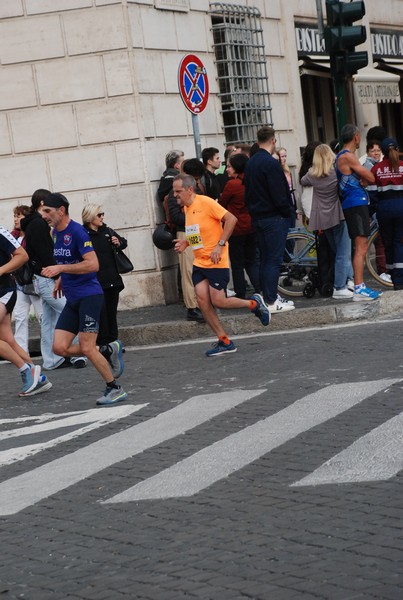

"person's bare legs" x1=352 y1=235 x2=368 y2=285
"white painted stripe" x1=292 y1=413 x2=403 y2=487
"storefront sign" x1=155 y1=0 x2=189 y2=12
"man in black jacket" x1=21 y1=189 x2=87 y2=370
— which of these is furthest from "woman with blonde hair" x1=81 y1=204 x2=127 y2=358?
"storefront sign" x1=155 y1=0 x2=189 y2=12

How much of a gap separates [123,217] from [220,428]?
330 inches

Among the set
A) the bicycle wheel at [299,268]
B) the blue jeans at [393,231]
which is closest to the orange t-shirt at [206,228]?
the blue jeans at [393,231]

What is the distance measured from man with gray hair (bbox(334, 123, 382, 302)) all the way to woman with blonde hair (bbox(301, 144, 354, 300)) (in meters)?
0.34

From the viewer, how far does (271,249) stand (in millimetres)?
14188

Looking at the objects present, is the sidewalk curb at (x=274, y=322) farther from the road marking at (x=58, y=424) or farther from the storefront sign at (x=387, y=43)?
the storefront sign at (x=387, y=43)

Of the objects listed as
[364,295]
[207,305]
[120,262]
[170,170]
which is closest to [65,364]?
[120,262]

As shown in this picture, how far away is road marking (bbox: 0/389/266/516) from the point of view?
299 inches

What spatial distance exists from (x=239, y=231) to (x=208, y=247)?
8.56ft

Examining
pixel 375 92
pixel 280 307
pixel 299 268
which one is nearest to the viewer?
pixel 280 307

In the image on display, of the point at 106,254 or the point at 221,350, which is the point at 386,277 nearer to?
the point at 221,350

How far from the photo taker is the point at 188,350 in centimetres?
1304

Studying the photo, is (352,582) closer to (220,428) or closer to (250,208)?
(220,428)

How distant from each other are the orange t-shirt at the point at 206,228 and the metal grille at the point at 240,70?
6591 millimetres

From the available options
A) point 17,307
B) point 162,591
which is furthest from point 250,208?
point 162,591
